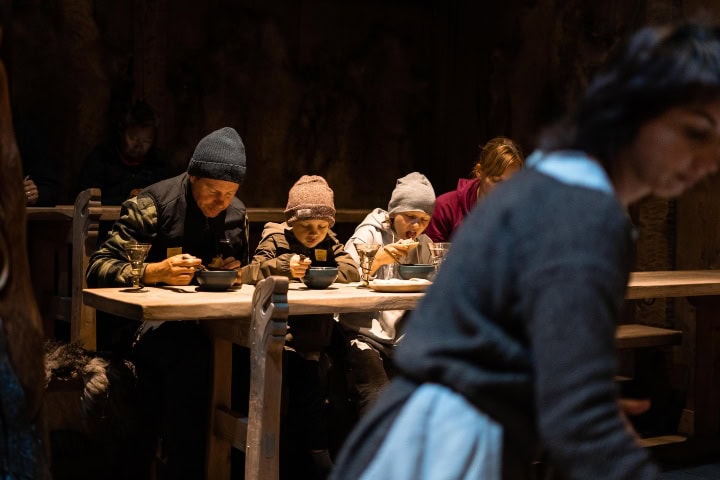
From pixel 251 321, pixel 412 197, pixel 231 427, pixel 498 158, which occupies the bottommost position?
pixel 231 427

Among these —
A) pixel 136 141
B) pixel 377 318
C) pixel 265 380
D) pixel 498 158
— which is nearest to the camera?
pixel 265 380

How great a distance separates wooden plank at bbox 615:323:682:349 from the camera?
471cm

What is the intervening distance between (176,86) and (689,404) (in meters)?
3.69

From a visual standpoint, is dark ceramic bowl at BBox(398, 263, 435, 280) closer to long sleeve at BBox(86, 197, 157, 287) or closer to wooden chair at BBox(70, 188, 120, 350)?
long sleeve at BBox(86, 197, 157, 287)

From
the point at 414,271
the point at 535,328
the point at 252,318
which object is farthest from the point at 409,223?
the point at 535,328

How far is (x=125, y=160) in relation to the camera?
575 cm

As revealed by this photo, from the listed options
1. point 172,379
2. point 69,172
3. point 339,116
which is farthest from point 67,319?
point 339,116

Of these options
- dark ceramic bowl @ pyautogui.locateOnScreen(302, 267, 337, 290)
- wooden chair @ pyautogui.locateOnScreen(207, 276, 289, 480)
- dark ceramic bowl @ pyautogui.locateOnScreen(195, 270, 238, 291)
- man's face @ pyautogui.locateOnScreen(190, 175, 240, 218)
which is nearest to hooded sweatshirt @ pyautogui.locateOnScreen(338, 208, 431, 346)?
dark ceramic bowl @ pyautogui.locateOnScreen(302, 267, 337, 290)

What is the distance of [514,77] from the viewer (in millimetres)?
6621

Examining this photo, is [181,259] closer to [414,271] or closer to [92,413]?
[92,413]

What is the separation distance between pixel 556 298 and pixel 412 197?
3289 millimetres

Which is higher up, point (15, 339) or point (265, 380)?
point (15, 339)

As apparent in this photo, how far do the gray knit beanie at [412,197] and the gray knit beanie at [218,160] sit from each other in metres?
0.86

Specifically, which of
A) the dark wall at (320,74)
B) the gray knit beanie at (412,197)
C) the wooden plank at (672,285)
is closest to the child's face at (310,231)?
the gray knit beanie at (412,197)
